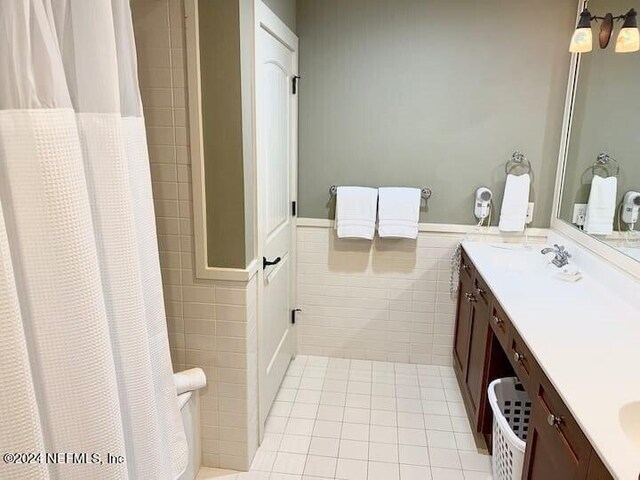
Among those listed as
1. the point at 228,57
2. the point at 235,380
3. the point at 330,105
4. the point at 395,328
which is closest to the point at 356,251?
the point at 395,328

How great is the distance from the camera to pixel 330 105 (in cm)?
282

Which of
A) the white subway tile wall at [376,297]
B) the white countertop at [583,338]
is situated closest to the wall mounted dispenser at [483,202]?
the white subway tile wall at [376,297]

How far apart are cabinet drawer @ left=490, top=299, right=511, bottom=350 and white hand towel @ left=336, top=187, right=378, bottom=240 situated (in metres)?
0.99

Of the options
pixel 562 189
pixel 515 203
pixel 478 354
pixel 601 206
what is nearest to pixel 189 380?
pixel 478 354

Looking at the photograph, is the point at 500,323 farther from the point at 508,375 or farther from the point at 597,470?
the point at 597,470

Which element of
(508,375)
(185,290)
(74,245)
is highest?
(74,245)

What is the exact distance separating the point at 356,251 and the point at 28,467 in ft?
7.40

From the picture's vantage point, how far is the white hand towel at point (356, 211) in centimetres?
282

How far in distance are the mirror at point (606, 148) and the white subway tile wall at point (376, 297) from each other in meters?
0.70

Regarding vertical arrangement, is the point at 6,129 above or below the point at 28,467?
above

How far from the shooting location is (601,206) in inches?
93.3

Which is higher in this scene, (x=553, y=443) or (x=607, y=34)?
(x=607, y=34)

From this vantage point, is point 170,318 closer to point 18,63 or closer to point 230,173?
point 230,173

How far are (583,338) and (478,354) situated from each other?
79 centimetres
